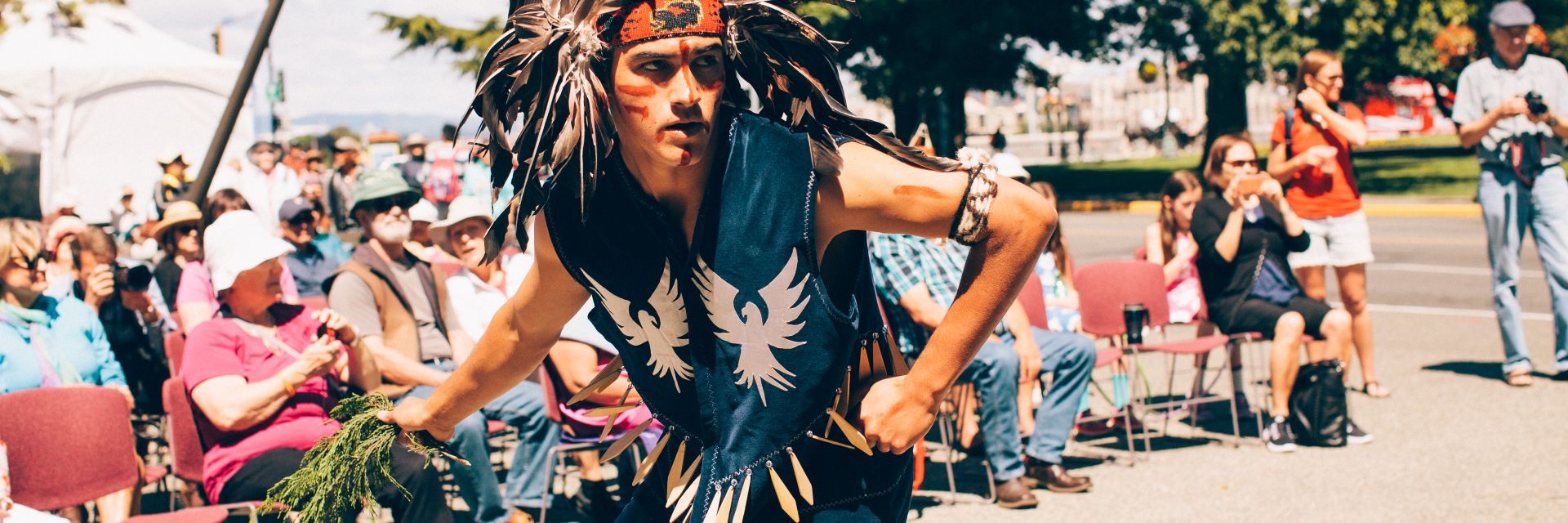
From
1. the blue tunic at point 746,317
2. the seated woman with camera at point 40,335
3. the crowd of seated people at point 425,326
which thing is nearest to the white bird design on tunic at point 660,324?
the blue tunic at point 746,317

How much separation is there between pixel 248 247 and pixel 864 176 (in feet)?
11.2

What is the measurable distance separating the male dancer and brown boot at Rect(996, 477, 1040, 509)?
3564 millimetres

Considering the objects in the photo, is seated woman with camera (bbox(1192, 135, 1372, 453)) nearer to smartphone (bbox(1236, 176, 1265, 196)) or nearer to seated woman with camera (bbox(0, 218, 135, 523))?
smartphone (bbox(1236, 176, 1265, 196))

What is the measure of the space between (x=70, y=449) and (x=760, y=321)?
3.36 metres

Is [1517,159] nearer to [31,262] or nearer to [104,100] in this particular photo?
[31,262]

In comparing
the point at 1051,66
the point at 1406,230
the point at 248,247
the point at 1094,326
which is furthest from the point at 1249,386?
the point at 1051,66

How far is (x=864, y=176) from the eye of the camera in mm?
2252

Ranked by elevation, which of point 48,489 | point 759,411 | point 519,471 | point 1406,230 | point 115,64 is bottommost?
point 1406,230

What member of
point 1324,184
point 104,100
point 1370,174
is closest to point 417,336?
point 1324,184

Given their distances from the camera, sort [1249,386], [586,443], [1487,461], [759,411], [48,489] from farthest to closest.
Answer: [1249,386], [1487,461], [586,443], [48,489], [759,411]

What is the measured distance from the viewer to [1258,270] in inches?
277

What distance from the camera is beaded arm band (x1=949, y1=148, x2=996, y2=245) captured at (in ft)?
7.21

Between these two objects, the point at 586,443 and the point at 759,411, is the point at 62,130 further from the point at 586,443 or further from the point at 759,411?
the point at 759,411

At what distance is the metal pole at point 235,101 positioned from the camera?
Result: 6930 mm
